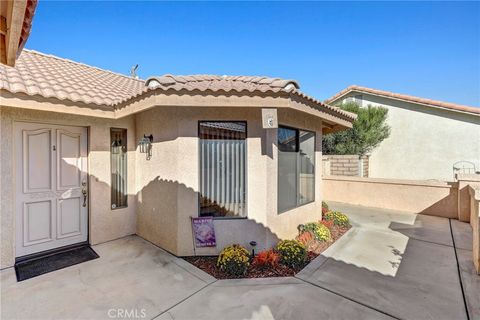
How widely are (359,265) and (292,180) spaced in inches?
105

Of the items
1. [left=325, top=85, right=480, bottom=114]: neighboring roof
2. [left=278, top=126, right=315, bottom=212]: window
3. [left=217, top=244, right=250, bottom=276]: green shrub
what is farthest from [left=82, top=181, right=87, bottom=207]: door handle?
[left=325, top=85, right=480, bottom=114]: neighboring roof

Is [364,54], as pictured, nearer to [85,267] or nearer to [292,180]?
[292,180]

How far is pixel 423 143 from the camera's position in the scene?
15.6m

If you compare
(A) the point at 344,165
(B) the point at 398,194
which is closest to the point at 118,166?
(B) the point at 398,194

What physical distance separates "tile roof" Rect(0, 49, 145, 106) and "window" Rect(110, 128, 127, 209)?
110 centimetres

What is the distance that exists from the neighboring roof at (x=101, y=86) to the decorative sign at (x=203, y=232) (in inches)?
120

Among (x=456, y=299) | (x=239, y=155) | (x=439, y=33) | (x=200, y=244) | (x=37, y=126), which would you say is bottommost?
(x=456, y=299)

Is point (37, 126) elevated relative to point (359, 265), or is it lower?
elevated

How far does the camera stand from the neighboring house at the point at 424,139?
46.6 ft

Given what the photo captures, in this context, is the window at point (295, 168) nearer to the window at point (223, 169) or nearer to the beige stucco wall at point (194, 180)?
the beige stucco wall at point (194, 180)

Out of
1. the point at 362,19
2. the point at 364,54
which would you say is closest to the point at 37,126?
the point at 362,19

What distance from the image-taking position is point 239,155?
19.2ft

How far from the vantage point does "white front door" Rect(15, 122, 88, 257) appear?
17.5ft

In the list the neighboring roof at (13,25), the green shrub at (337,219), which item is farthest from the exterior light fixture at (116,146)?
the green shrub at (337,219)
